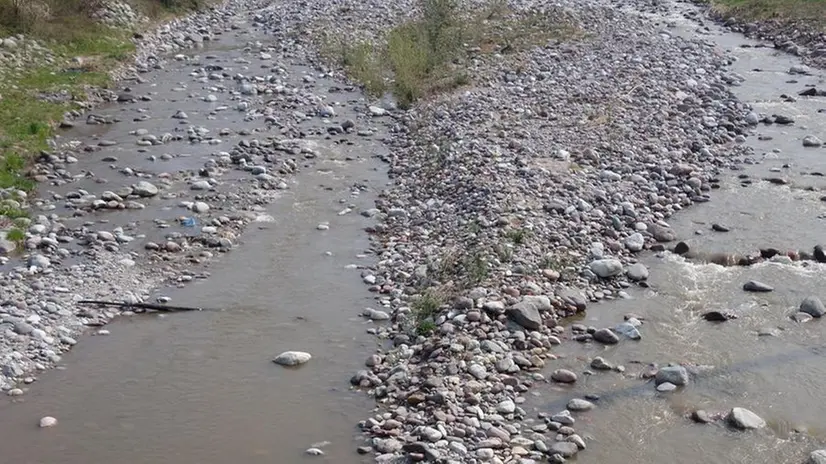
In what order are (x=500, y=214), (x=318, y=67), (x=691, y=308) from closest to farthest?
(x=691, y=308) < (x=500, y=214) < (x=318, y=67)

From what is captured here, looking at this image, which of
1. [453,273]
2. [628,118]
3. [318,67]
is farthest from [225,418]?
[318,67]

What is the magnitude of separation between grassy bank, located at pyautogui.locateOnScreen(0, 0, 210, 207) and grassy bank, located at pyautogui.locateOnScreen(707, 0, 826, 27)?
57.6 feet

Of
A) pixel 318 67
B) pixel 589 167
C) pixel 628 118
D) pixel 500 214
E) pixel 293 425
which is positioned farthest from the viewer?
pixel 318 67

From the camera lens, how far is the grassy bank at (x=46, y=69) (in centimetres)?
1645

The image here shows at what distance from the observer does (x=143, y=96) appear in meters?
20.8

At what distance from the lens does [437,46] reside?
867 inches

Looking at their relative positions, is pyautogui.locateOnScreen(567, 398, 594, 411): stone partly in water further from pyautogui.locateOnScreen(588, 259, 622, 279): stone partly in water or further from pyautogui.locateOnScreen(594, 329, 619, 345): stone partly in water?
pyautogui.locateOnScreen(588, 259, 622, 279): stone partly in water

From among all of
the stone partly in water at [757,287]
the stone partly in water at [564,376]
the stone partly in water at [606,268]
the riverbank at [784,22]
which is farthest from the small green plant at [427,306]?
the riverbank at [784,22]

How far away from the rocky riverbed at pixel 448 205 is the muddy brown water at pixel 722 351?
23 cm

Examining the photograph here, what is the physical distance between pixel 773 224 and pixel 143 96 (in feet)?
44.1

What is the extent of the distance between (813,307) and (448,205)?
519 centimetres

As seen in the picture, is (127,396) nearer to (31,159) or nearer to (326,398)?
(326,398)

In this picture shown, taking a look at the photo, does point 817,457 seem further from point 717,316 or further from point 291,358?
point 291,358

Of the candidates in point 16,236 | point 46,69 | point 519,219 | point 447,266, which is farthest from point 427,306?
point 46,69
